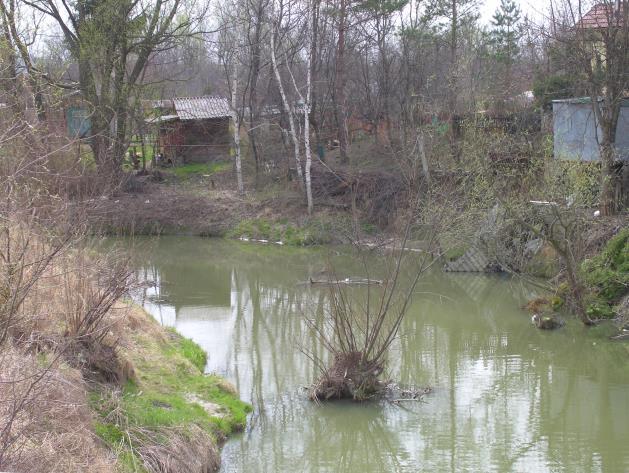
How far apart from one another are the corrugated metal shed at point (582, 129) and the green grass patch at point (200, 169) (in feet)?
54.3

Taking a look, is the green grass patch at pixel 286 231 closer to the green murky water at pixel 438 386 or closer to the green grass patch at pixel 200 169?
the green grass patch at pixel 200 169

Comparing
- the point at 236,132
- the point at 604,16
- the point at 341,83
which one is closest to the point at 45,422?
the point at 604,16

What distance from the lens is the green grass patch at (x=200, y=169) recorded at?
3472 centimetres

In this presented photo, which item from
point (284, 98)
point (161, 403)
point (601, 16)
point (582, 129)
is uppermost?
point (601, 16)

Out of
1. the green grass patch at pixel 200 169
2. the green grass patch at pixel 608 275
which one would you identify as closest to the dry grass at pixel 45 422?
the green grass patch at pixel 608 275

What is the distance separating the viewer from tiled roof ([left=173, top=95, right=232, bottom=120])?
36.1 m

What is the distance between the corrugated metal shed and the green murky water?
14.1ft

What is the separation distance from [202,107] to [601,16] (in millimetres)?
20499

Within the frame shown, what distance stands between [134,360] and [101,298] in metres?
1.83

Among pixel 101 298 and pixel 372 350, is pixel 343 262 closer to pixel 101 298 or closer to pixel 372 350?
pixel 372 350

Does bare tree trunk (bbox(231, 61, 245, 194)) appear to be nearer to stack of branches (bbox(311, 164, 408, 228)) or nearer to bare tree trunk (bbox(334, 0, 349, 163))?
stack of branches (bbox(311, 164, 408, 228))

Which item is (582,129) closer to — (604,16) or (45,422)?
(604,16)

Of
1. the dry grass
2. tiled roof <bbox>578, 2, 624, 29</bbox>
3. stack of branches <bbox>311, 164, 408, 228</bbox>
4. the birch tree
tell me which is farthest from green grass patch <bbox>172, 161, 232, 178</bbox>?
the dry grass

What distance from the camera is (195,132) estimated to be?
3675 cm
